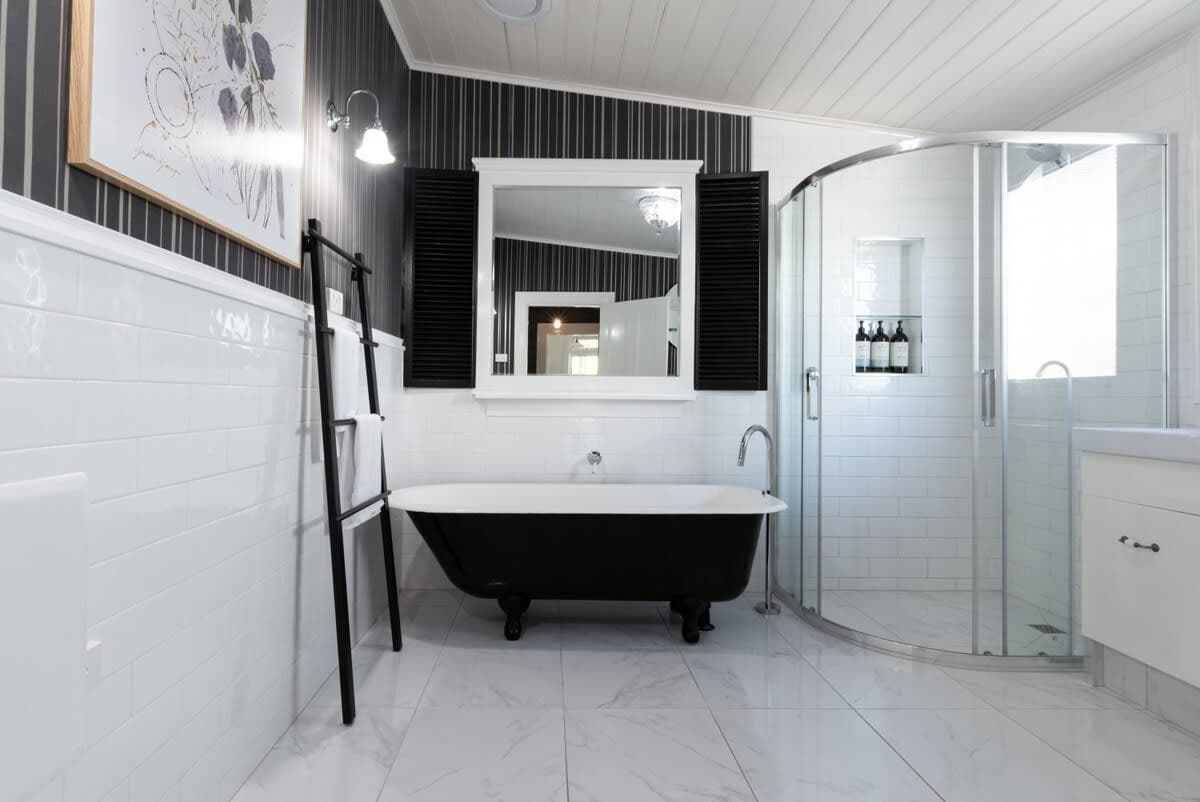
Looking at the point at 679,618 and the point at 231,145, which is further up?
the point at 231,145

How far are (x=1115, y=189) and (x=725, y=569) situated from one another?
220 cm

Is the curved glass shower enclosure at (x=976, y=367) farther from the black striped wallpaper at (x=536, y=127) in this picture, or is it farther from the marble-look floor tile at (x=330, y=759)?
the marble-look floor tile at (x=330, y=759)

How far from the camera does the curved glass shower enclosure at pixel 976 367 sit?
Result: 2.54 m

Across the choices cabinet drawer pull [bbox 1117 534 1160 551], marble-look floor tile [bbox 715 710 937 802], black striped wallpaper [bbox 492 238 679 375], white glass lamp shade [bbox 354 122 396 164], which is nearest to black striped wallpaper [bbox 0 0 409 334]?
white glass lamp shade [bbox 354 122 396 164]

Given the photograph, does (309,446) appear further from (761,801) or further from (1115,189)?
(1115,189)

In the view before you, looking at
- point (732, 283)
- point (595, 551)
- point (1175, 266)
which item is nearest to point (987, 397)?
point (1175, 266)

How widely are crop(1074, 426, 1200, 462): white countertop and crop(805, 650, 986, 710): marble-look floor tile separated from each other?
98 cm

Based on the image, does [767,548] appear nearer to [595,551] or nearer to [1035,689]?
[595,551]

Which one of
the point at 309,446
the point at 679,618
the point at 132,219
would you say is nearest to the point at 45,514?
the point at 132,219

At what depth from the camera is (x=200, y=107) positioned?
149 centimetres

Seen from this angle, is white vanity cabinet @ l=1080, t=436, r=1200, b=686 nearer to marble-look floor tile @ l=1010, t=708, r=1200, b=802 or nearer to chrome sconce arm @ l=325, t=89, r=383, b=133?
marble-look floor tile @ l=1010, t=708, r=1200, b=802

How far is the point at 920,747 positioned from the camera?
6.27 feet

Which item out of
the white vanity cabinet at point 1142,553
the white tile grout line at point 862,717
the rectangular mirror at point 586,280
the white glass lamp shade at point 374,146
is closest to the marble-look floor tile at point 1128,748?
the white vanity cabinet at point 1142,553

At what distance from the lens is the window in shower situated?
8.41 ft
